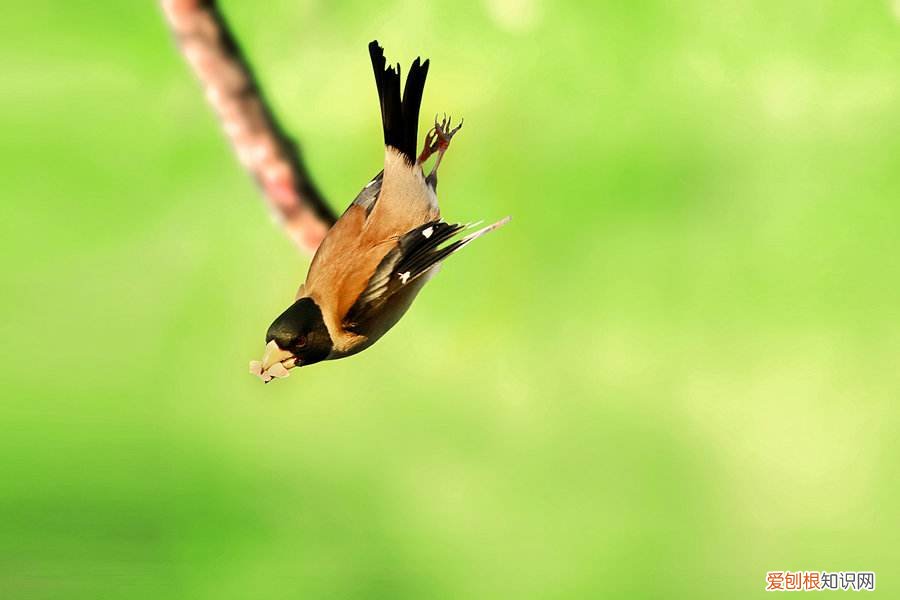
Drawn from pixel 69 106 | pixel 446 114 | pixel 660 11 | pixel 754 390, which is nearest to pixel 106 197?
pixel 69 106

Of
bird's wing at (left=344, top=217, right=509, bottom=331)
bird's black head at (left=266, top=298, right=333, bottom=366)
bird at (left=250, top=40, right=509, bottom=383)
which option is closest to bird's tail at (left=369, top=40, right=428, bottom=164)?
bird at (left=250, top=40, right=509, bottom=383)

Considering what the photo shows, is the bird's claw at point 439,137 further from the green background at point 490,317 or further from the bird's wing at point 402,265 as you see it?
the bird's wing at point 402,265

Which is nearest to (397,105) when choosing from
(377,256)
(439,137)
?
(439,137)

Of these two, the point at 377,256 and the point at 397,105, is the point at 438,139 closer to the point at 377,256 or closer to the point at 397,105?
the point at 397,105

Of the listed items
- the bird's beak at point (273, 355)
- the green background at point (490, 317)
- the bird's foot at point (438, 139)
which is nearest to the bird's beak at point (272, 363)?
the bird's beak at point (273, 355)

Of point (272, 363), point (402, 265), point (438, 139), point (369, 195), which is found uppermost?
point (438, 139)

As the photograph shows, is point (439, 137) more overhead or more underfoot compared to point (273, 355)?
more overhead
